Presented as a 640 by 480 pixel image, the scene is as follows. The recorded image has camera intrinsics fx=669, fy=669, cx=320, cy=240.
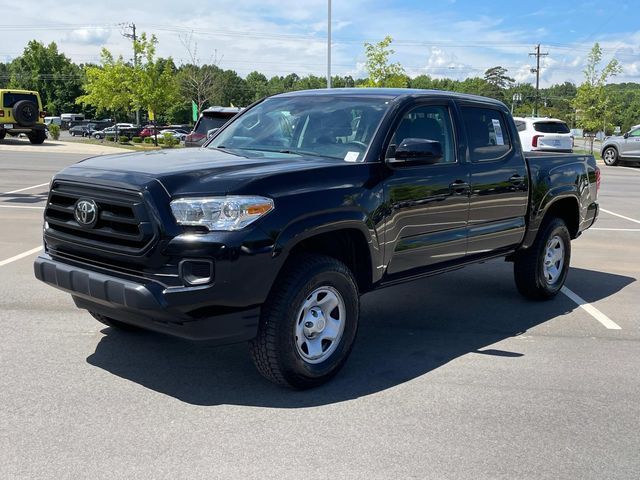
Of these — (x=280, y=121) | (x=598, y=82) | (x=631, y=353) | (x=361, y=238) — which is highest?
(x=598, y=82)

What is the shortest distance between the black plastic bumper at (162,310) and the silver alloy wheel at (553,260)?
393 centimetres

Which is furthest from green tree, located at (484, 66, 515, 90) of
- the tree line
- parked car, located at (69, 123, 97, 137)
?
parked car, located at (69, 123, 97, 137)

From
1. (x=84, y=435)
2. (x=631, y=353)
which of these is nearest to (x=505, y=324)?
(x=631, y=353)

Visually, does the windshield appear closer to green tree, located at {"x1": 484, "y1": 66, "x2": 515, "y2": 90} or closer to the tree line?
the tree line

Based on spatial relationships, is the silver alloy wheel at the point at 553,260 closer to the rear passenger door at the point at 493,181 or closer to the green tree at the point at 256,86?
the rear passenger door at the point at 493,181

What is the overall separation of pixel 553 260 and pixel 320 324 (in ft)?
11.5

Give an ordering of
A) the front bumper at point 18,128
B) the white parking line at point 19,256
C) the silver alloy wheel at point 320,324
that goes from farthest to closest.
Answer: the front bumper at point 18,128 → the white parking line at point 19,256 → the silver alloy wheel at point 320,324

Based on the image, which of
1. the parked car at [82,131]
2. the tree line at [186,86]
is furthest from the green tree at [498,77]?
the parked car at [82,131]

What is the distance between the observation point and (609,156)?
30234 mm

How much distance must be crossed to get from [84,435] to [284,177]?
1837 mm

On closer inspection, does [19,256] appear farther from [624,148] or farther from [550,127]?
[624,148]

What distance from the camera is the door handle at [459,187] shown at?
17.4 feet

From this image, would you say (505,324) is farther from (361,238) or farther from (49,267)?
(49,267)

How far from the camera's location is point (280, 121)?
5.39 meters
